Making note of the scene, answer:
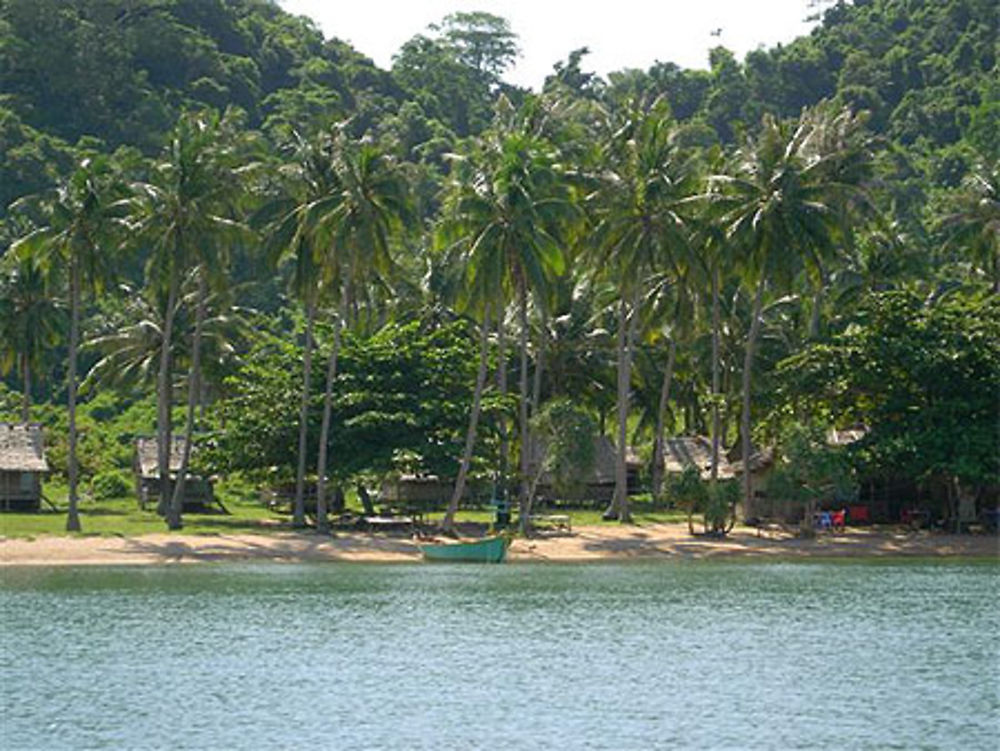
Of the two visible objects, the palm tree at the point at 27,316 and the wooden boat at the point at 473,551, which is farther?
the palm tree at the point at 27,316

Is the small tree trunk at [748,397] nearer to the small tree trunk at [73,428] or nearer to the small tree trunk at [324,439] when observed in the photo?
the small tree trunk at [324,439]

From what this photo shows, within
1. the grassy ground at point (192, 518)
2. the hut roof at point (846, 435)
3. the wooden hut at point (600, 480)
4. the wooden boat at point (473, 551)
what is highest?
the hut roof at point (846, 435)

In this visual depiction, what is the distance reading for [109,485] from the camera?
283 ft

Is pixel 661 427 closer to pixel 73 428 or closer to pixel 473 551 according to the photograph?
pixel 473 551

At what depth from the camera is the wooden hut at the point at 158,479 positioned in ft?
265

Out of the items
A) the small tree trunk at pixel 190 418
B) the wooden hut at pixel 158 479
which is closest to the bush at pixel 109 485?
the wooden hut at pixel 158 479

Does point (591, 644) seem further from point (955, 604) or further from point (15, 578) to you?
point (15, 578)

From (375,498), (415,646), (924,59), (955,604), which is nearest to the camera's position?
(415,646)

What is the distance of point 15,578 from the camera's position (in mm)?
59469

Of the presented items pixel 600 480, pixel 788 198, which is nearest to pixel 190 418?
pixel 600 480

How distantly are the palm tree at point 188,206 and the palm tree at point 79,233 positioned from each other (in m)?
1.36

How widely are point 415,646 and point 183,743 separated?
12.9m

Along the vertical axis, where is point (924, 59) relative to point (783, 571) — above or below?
above

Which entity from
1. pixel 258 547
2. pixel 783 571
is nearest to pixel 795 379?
pixel 783 571
